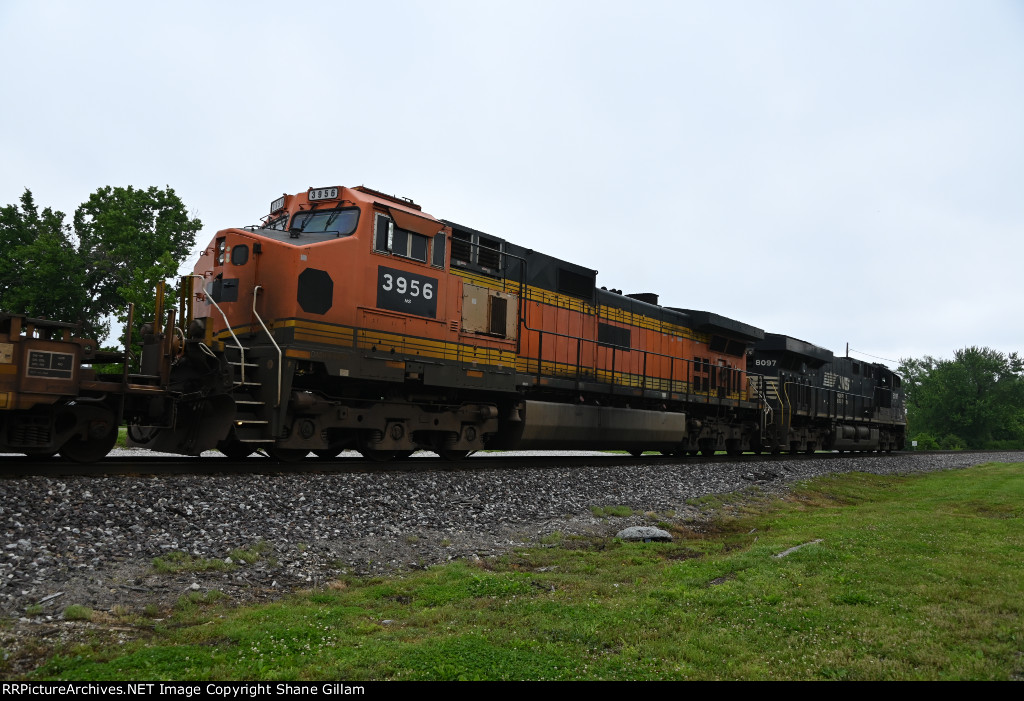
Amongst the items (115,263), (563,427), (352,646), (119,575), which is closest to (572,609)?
(352,646)

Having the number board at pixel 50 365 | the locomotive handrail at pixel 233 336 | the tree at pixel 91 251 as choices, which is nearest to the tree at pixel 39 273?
the tree at pixel 91 251

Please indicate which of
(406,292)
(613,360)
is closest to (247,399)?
(406,292)

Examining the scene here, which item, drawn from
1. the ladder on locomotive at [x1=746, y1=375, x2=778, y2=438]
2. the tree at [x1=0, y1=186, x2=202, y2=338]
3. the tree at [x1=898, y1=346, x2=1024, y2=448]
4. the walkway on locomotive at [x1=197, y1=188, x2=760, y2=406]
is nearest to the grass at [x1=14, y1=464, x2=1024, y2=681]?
the walkway on locomotive at [x1=197, y1=188, x2=760, y2=406]

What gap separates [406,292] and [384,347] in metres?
1.00

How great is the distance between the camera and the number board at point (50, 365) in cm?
752

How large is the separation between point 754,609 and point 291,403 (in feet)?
22.2

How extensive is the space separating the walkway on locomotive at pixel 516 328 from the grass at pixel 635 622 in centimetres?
487

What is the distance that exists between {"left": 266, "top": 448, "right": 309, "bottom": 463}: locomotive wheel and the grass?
4.60 metres

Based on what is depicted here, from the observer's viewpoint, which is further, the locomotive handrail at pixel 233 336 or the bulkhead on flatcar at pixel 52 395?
the locomotive handrail at pixel 233 336

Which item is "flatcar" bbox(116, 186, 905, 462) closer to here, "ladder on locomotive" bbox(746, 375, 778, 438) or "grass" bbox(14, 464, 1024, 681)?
"grass" bbox(14, 464, 1024, 681)

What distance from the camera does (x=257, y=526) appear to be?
22.2 ft

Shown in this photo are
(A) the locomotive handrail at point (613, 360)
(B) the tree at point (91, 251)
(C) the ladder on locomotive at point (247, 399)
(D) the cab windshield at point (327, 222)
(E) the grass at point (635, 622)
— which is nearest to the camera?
(E) the grass at point (635, 622)

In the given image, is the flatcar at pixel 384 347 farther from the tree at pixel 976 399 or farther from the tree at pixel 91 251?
the tree at pixel 976 399

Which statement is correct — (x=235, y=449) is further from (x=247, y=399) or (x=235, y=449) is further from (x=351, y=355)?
(x=351, y=355)
